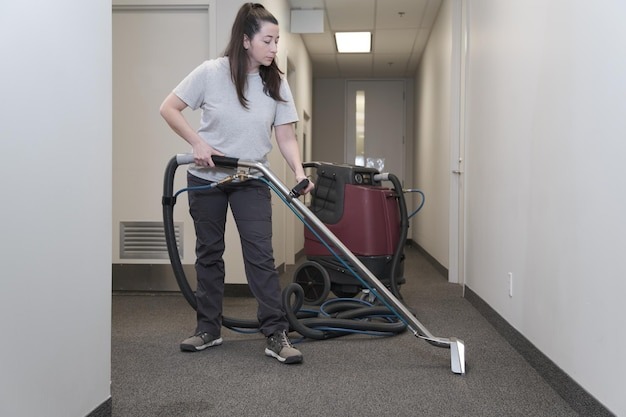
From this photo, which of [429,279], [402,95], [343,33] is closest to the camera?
[429,279]

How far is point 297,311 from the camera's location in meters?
2.55

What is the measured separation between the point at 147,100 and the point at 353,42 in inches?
120

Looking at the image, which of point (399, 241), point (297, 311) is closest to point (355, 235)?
point (399, 241)

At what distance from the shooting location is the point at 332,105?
26.5 feet

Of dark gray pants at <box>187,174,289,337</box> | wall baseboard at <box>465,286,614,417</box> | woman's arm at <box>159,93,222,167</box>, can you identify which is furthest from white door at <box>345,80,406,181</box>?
woman's arm at <box>159,93,222,167</box>

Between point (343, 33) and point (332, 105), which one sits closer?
point (343, 33)

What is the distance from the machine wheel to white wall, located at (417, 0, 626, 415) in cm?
79

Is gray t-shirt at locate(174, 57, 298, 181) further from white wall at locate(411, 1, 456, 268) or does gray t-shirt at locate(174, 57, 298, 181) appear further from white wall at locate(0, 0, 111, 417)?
white wall at locate(411, 1, 456, 268)

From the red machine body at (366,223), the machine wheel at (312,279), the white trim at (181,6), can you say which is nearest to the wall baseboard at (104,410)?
the machine wheel at (312,279)

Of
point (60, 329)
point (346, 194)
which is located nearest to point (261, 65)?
point (346, 194)

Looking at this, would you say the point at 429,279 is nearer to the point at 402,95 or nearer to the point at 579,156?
the point at 579,156

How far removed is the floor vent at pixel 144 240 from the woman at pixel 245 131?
5.17ft

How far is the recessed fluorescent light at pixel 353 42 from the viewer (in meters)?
6.04

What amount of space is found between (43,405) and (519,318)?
1.70m
